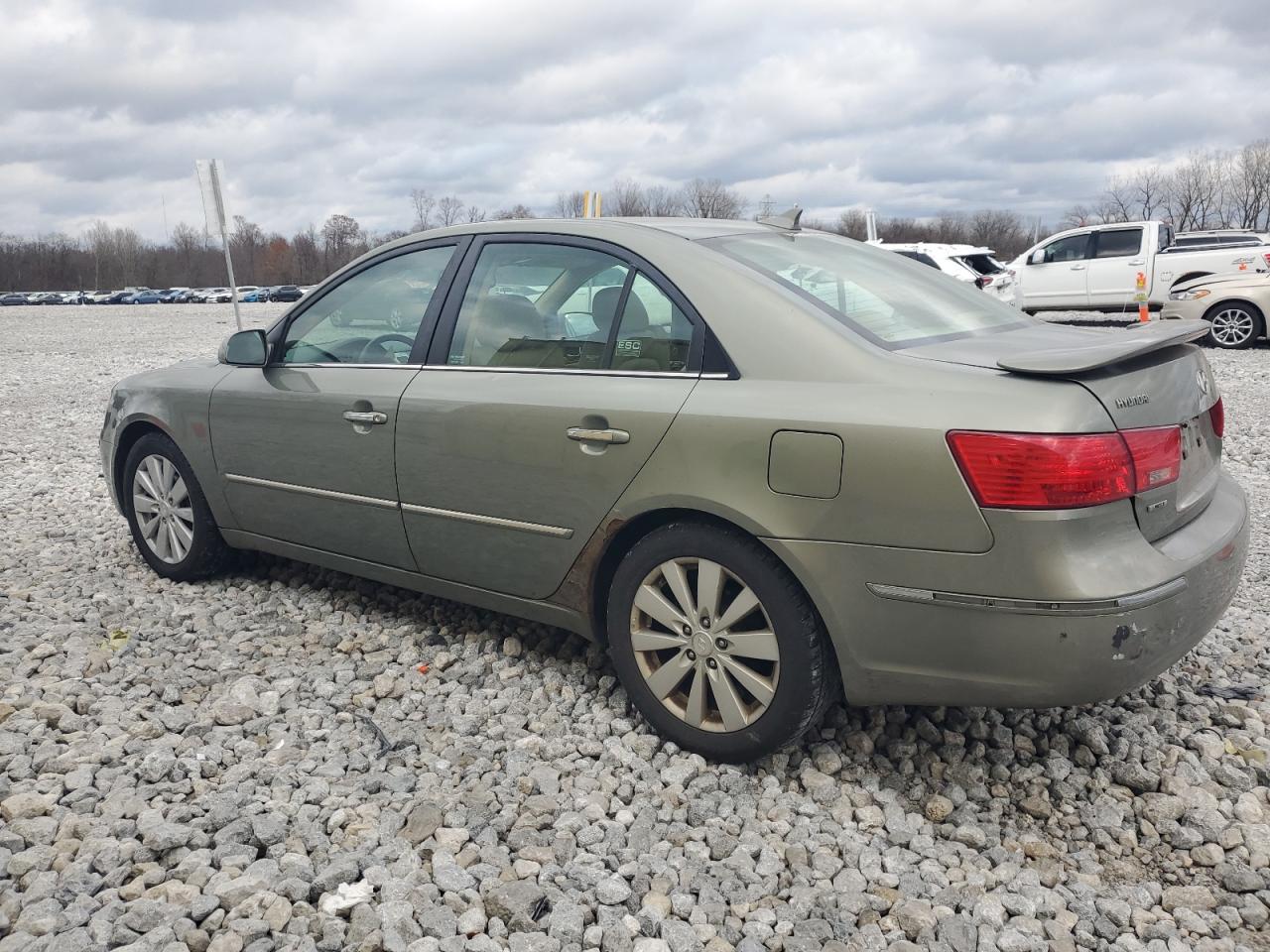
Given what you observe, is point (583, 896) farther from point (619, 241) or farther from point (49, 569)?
point (49, 569)

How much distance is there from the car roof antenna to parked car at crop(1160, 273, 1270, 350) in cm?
1214

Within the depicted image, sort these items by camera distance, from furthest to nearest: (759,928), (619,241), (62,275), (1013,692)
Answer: (62,275) < (619,241) < (1013,692) < (759,928)

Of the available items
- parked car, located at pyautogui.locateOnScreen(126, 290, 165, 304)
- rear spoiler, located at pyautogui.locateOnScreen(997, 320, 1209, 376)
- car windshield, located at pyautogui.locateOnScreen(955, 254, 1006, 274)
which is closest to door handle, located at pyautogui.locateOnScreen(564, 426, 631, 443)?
rear spoiler, located at pyautogui.locateOnScreen(997, 320, 1209, 376)

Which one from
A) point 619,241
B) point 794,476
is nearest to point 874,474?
point 794,476

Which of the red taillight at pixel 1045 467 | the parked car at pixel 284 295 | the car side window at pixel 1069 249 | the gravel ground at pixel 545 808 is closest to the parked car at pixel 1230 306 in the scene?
the car side window at pixel 1069 249

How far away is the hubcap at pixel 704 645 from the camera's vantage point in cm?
292

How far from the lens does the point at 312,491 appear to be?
161 inches

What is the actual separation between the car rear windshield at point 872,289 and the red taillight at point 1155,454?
0.66m

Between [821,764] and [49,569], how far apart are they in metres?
4.10

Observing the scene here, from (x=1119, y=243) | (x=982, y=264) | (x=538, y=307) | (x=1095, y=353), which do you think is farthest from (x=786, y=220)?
(x=982, y=264)

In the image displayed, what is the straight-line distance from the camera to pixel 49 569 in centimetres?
521

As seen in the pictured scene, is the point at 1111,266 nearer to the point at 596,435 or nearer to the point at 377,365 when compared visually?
the point at 377,365

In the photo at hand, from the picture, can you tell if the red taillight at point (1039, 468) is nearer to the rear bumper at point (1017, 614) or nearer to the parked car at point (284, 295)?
the rear bumper at point (1017, 614)

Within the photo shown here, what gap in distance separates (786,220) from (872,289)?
2.48 ft
